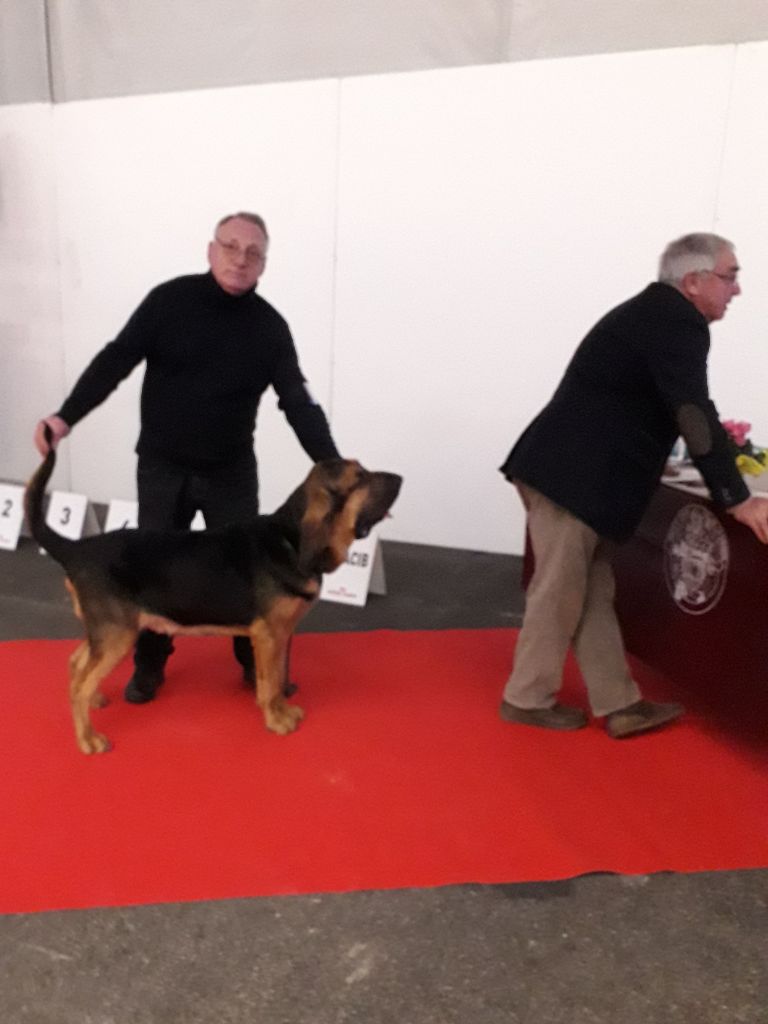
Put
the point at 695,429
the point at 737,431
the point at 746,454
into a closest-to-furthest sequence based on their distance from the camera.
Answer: the point at 695,429 → the point at 746,454 → the point at 737,431

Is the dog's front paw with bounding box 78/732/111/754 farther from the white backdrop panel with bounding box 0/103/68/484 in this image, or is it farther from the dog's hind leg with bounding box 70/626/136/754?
the white backdrop panel with bounding box 0/103/68/484

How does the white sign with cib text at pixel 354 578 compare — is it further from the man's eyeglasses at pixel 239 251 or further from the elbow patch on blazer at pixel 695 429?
the elbow patch on blazer at pixel 695 429

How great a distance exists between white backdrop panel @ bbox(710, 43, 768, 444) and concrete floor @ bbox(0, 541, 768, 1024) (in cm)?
319

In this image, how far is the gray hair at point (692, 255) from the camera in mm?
2637

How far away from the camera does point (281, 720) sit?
2975 mm

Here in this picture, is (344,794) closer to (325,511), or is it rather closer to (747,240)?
(325,511)

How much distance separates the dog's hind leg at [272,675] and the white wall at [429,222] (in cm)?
269

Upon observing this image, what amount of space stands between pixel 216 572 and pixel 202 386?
30.4 inches

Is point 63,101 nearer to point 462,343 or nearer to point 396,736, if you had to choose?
point 462,343

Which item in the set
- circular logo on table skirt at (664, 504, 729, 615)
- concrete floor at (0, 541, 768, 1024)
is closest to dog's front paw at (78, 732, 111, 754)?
concrete floor at (0, 541, 768, 1024)

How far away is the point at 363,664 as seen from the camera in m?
3.65

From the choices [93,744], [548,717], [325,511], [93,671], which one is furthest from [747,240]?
[93,744]

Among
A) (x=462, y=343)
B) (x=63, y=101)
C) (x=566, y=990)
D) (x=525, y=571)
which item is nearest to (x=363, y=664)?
(x=525, y=571)

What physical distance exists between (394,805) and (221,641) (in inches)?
61.8
